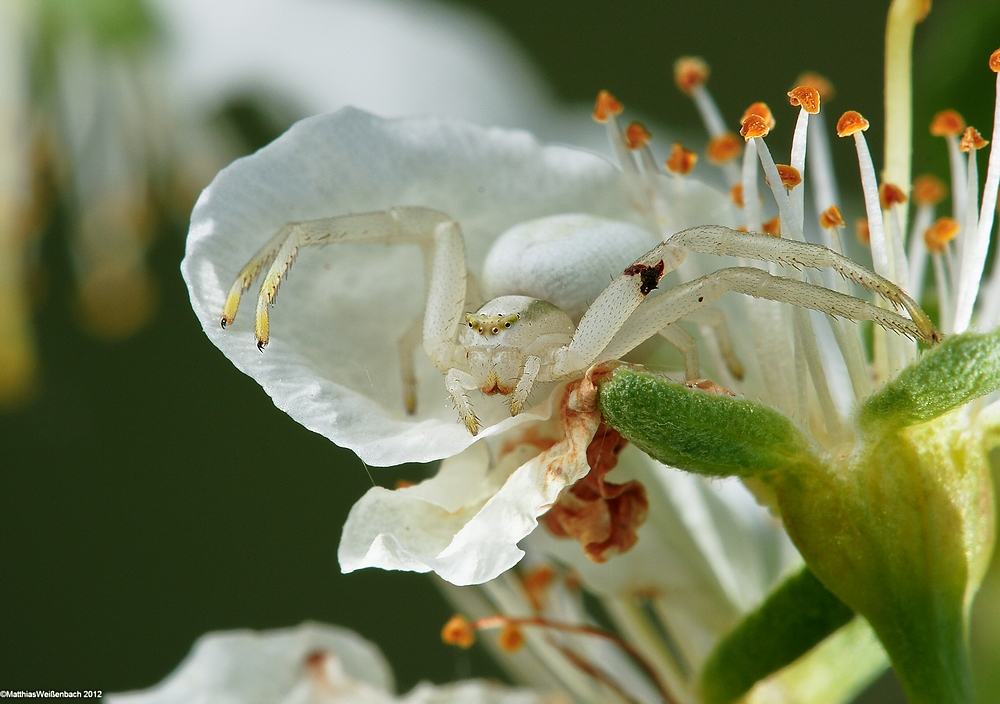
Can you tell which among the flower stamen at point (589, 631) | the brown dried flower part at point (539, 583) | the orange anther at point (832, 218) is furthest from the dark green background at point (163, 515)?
the orange anther at point (832, 218)

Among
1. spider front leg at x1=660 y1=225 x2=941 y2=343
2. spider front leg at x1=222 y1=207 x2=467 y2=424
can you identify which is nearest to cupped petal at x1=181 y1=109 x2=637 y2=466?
spider front leg at x1=222 y1=207 x2=467 y2=424

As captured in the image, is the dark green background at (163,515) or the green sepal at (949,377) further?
the dark green background at (163,515)

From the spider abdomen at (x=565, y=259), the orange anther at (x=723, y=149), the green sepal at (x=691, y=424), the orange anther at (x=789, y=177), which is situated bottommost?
the green sepal at (x=691, y=424)

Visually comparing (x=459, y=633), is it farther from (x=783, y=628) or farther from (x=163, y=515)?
(x=163, y=515)

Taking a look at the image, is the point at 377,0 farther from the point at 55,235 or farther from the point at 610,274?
the point at 610,274

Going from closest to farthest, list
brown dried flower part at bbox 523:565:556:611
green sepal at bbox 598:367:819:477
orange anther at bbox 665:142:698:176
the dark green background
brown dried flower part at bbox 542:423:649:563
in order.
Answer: green sepal at bbox 598:367:819:477 → brown dried flower part at bbox 542:423:649:563 → orange anther at bbox 665:142:698:176 → brown dried flower part at bbox 523:565:556:611 → the dark green background

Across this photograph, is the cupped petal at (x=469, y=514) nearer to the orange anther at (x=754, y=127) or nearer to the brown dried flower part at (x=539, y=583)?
the orange anther at (x=754, y=127)

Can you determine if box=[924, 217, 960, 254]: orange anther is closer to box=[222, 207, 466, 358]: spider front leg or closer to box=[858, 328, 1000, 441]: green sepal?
box=[858, 328, 1000, 441]: green sepal
